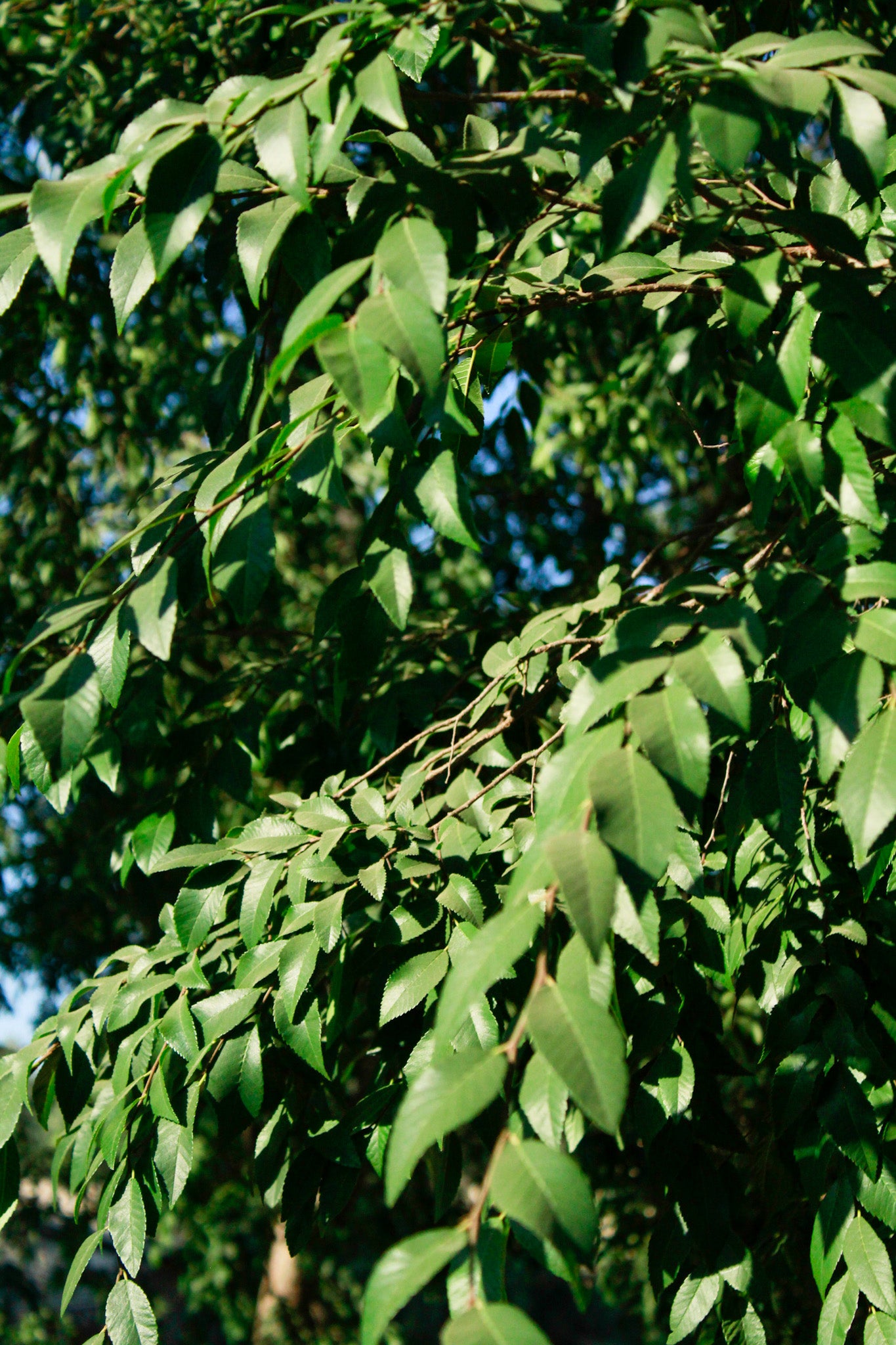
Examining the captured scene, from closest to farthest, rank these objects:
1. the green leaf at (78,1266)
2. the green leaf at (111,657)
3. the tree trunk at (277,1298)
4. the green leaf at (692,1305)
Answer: the green leaf at (111,657) < the green leaf at (78,1266) < the green leaf at (692,1305) < the tree trunk at (277,1298)

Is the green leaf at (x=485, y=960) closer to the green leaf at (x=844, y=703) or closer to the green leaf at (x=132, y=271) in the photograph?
the green leaf at (x=844, y=703)

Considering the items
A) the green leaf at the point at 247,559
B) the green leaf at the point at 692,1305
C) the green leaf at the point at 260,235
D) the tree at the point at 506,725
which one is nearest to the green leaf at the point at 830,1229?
the tree at the point at 506,725

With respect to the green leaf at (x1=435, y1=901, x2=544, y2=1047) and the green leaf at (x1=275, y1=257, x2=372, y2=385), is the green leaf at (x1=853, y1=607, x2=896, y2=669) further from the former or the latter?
the green leaf at (x1=275, y1=257, x2=372, y2=385)

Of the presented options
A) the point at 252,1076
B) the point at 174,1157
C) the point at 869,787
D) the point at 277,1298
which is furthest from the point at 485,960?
the point at 277,1298

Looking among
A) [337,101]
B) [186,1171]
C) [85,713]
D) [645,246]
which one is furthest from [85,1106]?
[645,246]

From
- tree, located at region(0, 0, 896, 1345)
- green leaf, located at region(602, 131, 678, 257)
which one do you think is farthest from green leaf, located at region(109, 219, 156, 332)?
green leaf, located at region(602, 131, 678, 257)

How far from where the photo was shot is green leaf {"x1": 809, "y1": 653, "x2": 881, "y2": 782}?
0.92m

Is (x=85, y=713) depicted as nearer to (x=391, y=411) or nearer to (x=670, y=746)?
(x=391, y=411)

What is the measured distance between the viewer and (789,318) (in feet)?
3.90

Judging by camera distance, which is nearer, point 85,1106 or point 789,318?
point 789,318

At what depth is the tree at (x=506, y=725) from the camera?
88 centimetres

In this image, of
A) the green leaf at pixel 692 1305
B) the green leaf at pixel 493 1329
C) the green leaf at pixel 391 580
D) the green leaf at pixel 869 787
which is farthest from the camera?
the green leaf at pixel 692 1305

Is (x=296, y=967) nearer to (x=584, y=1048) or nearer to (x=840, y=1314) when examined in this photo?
(x=584, y=1048)

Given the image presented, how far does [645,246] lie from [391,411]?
0.82m
